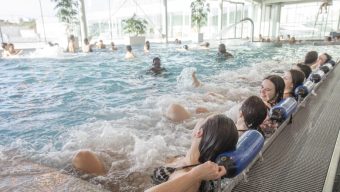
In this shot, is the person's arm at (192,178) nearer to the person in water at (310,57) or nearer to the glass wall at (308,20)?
the person in water at (310,57)

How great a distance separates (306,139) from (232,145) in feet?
4.33

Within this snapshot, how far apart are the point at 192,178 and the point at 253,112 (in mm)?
1058

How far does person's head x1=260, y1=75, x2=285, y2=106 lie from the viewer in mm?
3016

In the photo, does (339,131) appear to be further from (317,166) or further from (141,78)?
(141,78)

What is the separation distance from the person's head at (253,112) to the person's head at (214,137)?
731 mm

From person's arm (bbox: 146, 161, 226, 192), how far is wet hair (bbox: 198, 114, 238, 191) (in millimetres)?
129

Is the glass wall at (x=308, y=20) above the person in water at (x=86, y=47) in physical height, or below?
above

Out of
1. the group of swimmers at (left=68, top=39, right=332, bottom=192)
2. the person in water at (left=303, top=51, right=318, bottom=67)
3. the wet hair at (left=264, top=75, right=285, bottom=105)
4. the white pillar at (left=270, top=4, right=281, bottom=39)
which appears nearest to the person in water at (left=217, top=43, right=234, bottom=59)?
the person in water at (left=303, top=51, right=318, bottom=67)

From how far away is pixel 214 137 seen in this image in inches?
59.5

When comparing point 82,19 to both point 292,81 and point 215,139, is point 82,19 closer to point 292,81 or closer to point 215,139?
point 292,81

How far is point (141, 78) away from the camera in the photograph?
25.0 feet

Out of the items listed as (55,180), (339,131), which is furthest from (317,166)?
(55,180)

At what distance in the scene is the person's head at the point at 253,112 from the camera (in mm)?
2244

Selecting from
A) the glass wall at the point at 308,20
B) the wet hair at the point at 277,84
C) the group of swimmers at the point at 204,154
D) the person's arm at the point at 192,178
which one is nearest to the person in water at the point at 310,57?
the wet hair at the point at 277,84
